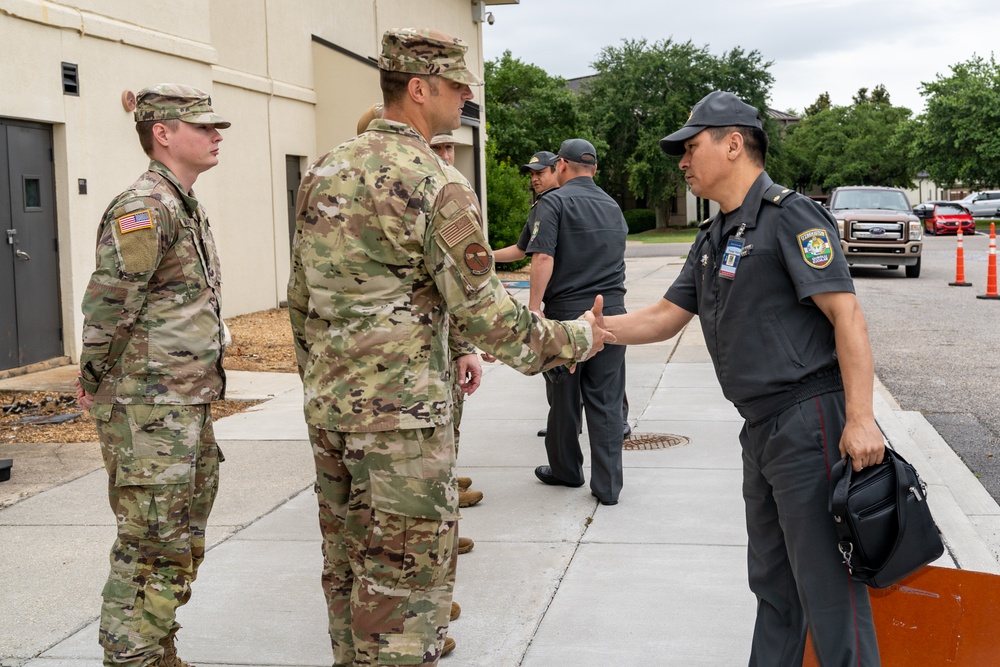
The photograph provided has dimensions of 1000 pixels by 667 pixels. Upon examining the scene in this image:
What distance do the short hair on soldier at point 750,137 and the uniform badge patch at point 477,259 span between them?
86 centimetres

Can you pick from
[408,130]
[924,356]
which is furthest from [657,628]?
[924,356]

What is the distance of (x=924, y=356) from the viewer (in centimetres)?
1246

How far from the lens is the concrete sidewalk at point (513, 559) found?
4352 millimetres

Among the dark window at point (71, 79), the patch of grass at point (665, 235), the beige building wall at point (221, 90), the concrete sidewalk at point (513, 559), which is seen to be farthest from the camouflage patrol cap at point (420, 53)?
the patch of grass at point (665, 235)

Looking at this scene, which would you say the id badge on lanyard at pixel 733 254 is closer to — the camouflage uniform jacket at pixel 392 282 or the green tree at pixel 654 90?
the camouflage uniform jacket at pixel 392 282

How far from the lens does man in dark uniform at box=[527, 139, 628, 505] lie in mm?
6387

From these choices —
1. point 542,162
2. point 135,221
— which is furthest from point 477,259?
point 542,162

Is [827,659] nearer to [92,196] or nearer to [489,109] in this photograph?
[92,196]

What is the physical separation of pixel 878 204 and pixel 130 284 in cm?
2348

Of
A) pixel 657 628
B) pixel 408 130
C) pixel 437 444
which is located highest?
pixel 408 130

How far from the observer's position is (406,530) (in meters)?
3.16

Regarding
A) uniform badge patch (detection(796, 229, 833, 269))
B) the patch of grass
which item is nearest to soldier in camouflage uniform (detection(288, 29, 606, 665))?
uniform badge patch (detection(796, 229, 833, 269))

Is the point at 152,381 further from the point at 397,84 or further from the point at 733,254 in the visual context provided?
the point at 733,254

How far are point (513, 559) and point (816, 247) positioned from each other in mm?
2775
